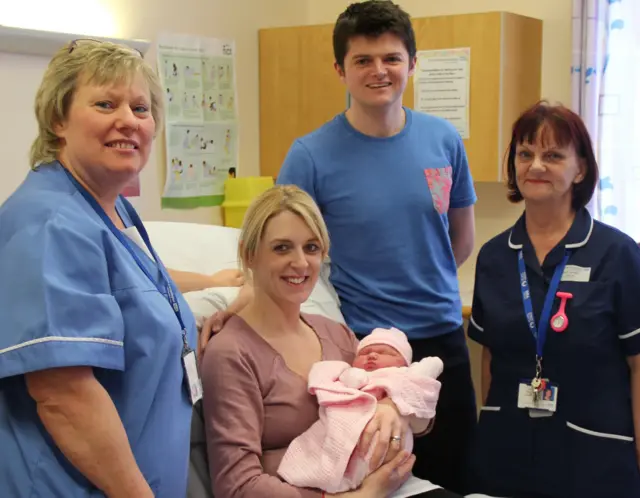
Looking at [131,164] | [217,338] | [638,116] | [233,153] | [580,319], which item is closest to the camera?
[131,164]

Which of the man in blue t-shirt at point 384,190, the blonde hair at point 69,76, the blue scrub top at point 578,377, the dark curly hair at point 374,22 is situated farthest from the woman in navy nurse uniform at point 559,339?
the blonde hair at point 69,76

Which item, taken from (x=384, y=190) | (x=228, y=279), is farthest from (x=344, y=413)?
(x=384, y=190)

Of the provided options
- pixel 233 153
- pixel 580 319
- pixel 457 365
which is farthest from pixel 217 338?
pixel 233 153

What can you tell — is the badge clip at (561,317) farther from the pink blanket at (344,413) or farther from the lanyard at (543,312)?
the pink blanket at (344,413)

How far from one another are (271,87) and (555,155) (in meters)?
1.70

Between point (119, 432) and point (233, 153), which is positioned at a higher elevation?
point (233, 153)

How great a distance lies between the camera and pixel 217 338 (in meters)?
1.79

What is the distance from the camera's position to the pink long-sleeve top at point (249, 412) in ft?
5.54

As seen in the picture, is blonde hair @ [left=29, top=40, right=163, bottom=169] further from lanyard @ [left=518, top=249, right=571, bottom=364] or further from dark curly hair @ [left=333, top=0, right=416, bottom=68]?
lanyard @ [left=518, top=249, right=571, bottom=364]

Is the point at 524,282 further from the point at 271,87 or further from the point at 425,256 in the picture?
the point at 271,87

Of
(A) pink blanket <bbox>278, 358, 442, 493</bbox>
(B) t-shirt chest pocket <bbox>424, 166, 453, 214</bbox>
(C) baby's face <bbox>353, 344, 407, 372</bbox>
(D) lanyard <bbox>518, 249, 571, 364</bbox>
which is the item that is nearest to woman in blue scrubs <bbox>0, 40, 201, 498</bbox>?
(A) pink blanket <bbox>278, 358, 442, 493</bbox>

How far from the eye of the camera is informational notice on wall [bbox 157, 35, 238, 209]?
314 centimetres

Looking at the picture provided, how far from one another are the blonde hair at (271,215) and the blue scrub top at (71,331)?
1.57 ft

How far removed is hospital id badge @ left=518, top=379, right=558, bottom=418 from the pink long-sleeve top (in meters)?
0.61
